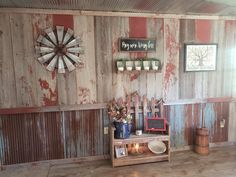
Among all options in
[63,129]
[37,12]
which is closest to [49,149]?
[63,129]

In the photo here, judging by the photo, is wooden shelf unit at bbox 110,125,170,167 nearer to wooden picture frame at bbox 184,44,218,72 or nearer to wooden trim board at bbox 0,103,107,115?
wooden trim board at bbox 0,103,107,115

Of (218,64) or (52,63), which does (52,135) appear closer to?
(52,63)

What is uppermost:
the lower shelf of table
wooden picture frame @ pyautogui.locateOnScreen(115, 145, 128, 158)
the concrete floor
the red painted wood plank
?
the red painted wood plank

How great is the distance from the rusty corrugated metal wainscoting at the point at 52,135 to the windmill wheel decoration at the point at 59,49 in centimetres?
72

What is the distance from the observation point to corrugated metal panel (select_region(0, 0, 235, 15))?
242cm

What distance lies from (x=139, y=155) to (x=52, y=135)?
136 centimetres

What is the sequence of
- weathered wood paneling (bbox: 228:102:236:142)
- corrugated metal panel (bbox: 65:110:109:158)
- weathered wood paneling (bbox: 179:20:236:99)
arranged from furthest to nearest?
weathered wood paneling (bbox: 228:102:236:142) < weathered wood paneling (bbox: 179:20:236:99) < corrugated metal panel (bbox: 65:110:109:158)

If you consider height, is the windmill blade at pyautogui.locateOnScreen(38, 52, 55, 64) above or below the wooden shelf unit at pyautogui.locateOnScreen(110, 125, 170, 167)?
above

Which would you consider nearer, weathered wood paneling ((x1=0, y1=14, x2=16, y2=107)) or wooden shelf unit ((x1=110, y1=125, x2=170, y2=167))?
weathered wood paneling ((x1=0, y1=14, x2=16, y2=107))

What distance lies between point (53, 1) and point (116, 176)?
2.43 metres

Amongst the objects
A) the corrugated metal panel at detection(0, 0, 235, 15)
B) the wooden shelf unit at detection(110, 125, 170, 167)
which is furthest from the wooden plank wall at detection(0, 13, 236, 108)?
the wooden shelf unit at detection(110, 125, 170, 167)

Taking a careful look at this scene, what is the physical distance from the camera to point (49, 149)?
2850 mm

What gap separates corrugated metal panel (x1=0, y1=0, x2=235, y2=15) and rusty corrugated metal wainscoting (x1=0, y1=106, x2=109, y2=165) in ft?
4.94

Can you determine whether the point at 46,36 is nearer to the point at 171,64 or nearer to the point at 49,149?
the point at 49,149
